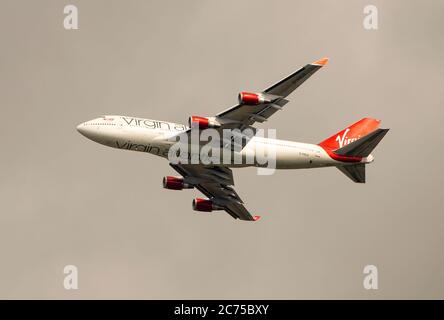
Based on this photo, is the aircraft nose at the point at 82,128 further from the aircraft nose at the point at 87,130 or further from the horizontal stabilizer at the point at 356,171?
the horizontal stabilizer at the point at 356,171

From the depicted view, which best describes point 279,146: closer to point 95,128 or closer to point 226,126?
point 226,126

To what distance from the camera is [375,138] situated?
9462 cm

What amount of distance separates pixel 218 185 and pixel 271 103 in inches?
687

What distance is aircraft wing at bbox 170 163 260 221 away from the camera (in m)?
101

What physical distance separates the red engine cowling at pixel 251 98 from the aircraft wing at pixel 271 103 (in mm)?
456

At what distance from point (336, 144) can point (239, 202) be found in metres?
13.3

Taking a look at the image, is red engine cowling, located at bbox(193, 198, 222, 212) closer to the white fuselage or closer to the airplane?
the airplane

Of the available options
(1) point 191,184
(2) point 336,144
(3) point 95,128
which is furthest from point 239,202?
(3) point 95,128

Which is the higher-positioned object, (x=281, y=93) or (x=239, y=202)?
(x=281, y=93)

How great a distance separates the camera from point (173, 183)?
101625 mm

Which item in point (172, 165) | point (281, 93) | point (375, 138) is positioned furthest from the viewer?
point (172, 165)

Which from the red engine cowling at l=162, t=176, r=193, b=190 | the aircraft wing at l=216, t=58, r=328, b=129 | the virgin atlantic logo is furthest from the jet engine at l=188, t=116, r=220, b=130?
the virgin atlantic logo

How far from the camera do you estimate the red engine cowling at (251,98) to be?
290 ft

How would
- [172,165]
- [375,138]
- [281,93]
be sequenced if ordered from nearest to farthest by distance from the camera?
[281,93]
[375,138]
[172,165]
